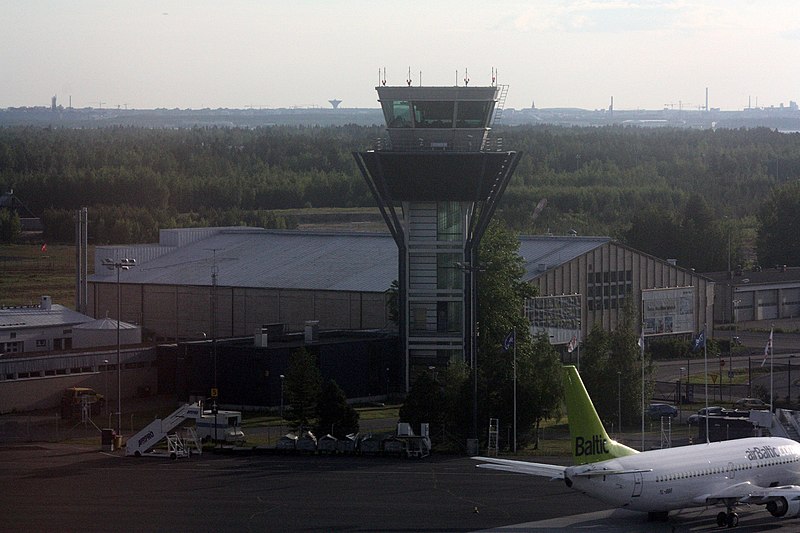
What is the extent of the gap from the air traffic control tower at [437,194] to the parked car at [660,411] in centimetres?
1196

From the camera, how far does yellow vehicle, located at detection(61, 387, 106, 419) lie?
292ft

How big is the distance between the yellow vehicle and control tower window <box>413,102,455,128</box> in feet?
87.6

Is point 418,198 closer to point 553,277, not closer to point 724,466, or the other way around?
point 553,277

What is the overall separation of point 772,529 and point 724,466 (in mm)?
2960

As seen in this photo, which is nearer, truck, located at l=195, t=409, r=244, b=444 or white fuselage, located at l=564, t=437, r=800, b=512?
white fuselage, located at l=564, t=437, r=800, b=512

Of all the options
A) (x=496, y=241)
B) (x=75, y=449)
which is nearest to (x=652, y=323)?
(x=496, y=241)

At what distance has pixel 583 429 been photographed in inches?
2106

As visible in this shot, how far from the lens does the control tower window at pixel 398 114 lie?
92.4 meters

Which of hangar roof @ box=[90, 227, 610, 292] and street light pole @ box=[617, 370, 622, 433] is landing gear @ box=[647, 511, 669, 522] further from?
hangar roof @ box=[90, 227, 610, 292]

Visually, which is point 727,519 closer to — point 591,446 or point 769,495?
point 769,495

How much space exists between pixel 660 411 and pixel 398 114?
24916 millimetres

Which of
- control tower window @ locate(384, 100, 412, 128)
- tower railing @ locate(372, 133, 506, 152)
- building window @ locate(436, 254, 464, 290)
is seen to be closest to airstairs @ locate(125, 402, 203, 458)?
building window @ locate(436, 254, 464, 290)

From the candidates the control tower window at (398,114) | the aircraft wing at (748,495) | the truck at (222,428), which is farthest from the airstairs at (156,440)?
the aircraft wing at (748,495)

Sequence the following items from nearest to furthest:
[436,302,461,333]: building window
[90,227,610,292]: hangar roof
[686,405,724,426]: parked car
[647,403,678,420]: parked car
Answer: [686,405,724,426]: parked car < [647,403,678,420]: parked car < [436,302,461,333]: building window < [90,227,610,292]: hangar roof
